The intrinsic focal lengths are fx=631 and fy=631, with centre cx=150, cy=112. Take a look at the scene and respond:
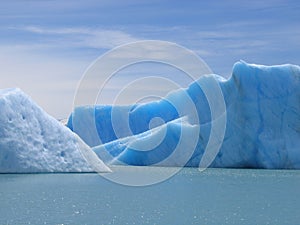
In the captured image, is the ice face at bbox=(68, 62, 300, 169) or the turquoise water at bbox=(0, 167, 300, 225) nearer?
the turquoise water at bbox=(0, 167, 300, 225)

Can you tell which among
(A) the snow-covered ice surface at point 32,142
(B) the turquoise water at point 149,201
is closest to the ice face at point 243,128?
(B) the turquoise water at point 149,201

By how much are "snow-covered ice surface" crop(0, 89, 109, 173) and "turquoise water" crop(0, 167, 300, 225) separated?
1.52ft

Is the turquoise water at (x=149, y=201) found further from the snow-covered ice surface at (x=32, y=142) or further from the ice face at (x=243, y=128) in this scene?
the ice face at (x=243, y=128)

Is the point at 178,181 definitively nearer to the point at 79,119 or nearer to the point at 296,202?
the point at 296,202

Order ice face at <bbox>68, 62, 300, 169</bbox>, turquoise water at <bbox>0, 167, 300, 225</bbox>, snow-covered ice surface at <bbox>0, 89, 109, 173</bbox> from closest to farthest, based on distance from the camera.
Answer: turquoise water at <bbox>0, 167, 300, 225</bbox>
snow-covered ice surface at <bbox>0, 89, 109, 173</bbox>
ice face at <bbox>68, 62, 300, 169</bbox>

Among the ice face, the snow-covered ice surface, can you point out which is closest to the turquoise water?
the snow-covered ice surface

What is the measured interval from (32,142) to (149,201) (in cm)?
879

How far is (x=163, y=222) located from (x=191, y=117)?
22.8 metres

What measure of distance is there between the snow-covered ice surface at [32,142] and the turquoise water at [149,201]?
462 mm

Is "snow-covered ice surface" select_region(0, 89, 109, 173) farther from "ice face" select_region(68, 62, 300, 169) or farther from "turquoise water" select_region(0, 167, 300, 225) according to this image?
"ice face" select_region(68, 62, 300, 169)

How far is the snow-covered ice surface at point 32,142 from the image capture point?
80.1 feet

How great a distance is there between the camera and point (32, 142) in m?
24.7

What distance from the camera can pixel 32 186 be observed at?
2080 cm

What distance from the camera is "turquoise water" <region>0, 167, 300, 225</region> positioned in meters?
13.7
